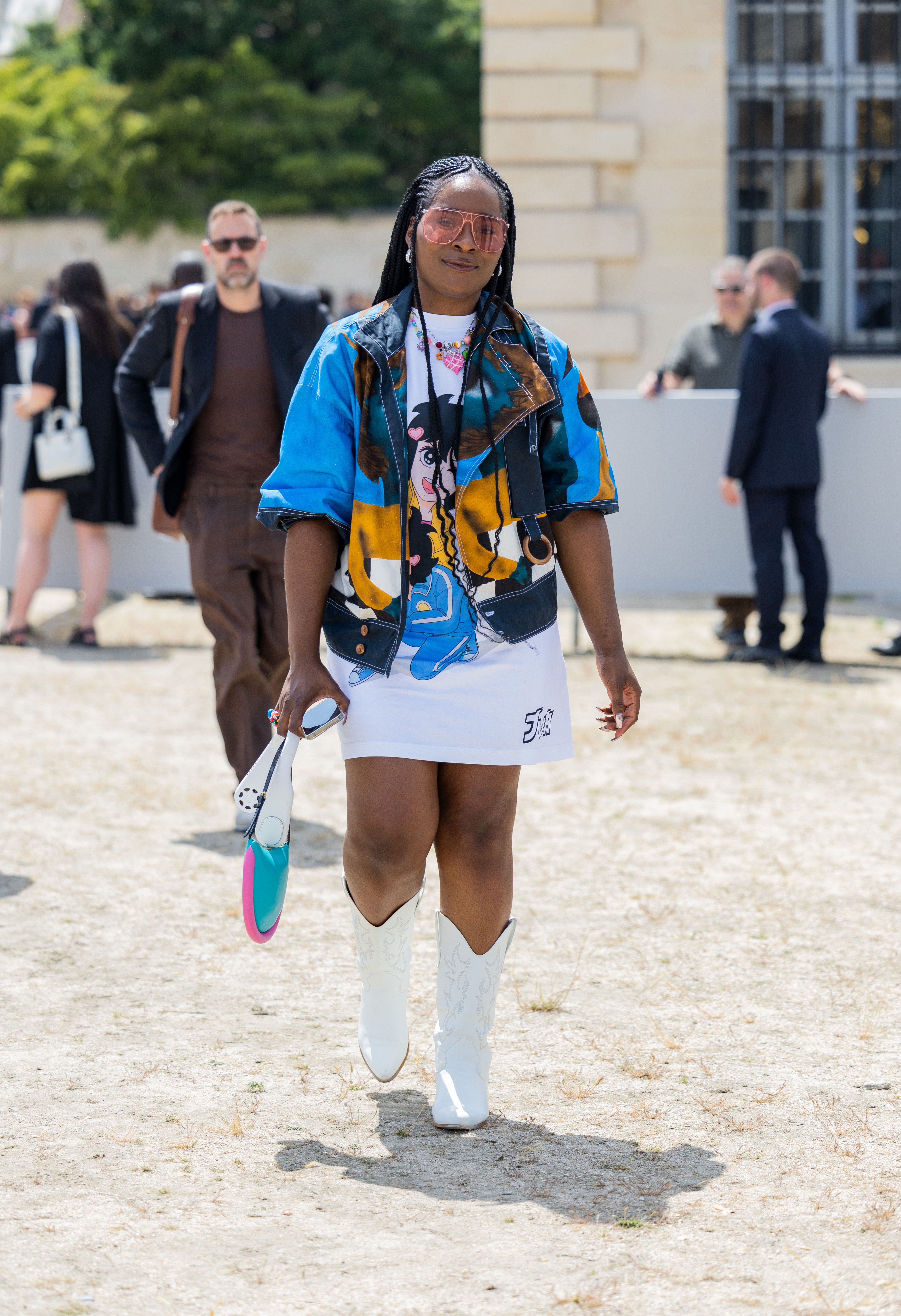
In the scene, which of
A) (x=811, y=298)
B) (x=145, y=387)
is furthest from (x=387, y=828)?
(x=811, y=298)

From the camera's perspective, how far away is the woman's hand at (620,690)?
313cm

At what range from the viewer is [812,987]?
13.0 feet

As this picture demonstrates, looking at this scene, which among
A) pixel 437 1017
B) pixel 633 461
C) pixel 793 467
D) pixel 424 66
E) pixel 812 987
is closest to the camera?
pixel 437 1017

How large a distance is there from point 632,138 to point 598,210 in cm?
52

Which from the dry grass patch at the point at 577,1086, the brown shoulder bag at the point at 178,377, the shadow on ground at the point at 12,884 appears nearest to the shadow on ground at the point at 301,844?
the shadow on ground at the point at 12,884

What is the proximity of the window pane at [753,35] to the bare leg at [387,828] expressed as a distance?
10195 mm

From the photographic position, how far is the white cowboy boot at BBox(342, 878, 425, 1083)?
3.18 m

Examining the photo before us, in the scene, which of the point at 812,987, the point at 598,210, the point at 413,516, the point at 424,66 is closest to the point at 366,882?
the point at 413,516

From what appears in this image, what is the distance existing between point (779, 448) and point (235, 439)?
3.90 meters

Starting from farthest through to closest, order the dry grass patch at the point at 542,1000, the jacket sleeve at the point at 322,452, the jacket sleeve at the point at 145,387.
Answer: the jacket sleeve at the point at 145,387
the dry grass patch at the point at 542,1000
the jacket sleeve at the point at 322,452

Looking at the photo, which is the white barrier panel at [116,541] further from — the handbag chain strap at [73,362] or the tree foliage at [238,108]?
the tree foliage at [238,108]

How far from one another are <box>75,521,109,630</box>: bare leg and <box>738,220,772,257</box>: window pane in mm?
5606

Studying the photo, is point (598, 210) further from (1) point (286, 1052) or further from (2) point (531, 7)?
(1) point (286, 1052)

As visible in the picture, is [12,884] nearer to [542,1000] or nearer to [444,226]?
[542,1000]
